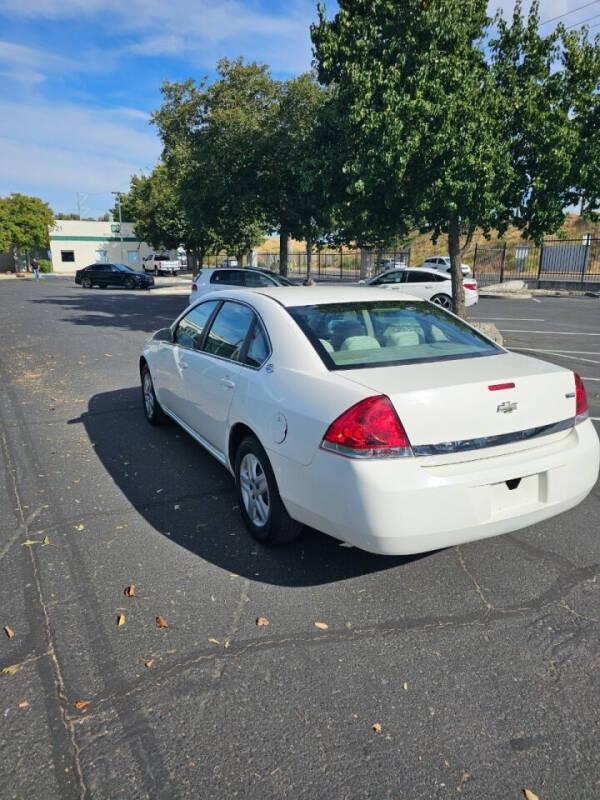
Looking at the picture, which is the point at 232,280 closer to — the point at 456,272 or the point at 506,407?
the point at 456,272

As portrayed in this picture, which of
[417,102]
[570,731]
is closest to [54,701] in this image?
[570,731]

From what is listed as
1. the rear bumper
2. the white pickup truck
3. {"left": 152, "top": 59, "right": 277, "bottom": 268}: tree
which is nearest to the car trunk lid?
the rear bumper

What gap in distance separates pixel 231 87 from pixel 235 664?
902 inches

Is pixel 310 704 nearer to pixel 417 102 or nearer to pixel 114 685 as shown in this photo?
pixel 114 685

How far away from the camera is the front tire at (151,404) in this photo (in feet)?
19.6

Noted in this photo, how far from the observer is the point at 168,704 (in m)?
2.36

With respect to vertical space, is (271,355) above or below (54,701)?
above

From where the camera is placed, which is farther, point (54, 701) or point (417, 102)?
point (417, 102)

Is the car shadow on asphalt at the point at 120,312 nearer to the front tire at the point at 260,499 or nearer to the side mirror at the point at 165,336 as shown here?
the side mirror at the point at 165,336

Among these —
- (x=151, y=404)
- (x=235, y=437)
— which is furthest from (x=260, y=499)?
(x=151, y=404)

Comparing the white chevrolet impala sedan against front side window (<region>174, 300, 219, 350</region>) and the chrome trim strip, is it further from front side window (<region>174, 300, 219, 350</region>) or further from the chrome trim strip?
front side window (<region>174, 300, 219, 350</region>)

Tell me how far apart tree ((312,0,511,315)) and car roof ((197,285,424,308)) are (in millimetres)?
7462

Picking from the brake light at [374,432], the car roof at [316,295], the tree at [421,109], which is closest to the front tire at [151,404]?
the car roof at [316,295]

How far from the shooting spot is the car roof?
13.0 ft
